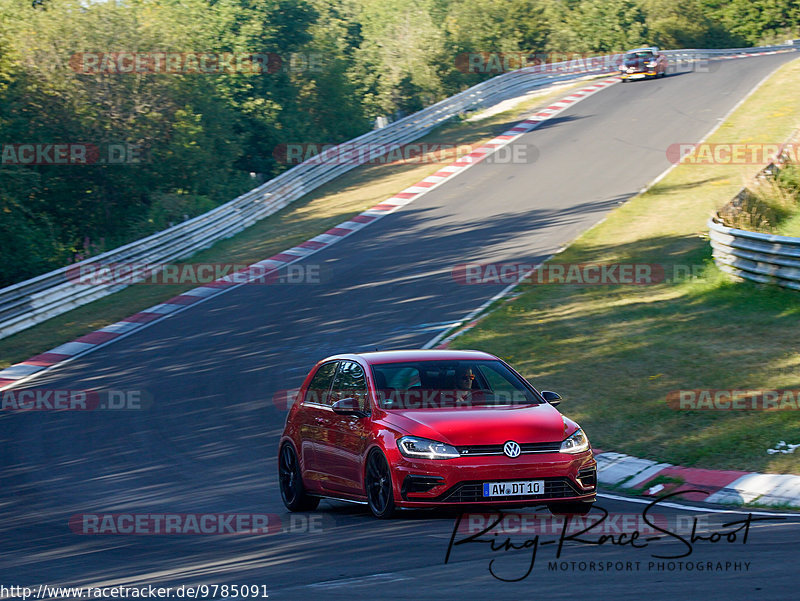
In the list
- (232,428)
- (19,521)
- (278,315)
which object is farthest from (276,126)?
(19,521)

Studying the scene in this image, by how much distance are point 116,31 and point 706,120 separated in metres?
20.4

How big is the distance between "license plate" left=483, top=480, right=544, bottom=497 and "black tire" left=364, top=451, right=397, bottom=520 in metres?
0.81

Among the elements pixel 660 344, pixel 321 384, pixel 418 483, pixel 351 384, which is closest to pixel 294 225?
pixel 660 344

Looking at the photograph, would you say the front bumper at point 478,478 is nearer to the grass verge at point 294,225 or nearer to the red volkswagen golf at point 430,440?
the red volkswagen golf at point 430,440

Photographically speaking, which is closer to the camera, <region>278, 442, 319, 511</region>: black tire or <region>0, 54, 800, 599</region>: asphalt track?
<region>0, 54, 800, 599</region>: asphalt track

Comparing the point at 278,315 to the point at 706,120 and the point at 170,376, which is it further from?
the point at 706,120

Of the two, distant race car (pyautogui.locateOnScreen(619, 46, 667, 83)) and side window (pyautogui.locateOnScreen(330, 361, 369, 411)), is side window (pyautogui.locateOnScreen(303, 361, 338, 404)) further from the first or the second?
distant race car (pyautogui.locateOnScreen(619, 46, 667, 83))

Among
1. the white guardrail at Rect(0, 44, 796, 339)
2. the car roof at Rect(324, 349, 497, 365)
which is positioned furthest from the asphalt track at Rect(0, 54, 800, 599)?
the white guardrail at Rect(0, 44, 796, 339)

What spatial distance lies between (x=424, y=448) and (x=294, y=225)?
2302 cm

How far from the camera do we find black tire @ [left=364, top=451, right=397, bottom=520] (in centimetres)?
852

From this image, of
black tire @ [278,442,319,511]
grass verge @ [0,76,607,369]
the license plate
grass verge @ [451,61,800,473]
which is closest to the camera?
the license plate

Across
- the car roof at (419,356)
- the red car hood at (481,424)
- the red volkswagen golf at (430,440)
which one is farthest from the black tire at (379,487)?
the car roof at (419,356)

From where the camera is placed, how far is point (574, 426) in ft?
29.0

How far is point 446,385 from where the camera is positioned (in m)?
9.38
